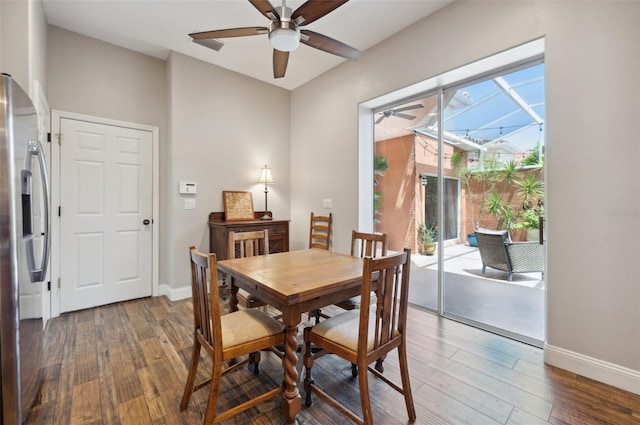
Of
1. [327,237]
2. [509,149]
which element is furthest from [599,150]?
[327,237]

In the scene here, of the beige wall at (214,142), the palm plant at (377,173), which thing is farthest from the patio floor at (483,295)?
the beige wall at (214,142)

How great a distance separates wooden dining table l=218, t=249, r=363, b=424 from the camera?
1.50 metres

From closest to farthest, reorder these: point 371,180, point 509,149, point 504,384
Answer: point 504,384
point 509,149
point 371,180

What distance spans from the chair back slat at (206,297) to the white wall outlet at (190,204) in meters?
2.24

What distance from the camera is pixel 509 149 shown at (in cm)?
263

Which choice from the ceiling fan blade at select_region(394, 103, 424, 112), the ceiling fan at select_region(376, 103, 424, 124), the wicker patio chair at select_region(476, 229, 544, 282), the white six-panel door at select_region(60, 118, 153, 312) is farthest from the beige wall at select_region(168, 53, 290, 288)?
the wicker patio chair at select_region(476, 229, 544, 282)

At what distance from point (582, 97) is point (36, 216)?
3582 millimetres

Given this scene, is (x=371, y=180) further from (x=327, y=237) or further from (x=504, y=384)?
(x=504, y=384)

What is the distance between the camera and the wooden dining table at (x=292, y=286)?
4.92ft

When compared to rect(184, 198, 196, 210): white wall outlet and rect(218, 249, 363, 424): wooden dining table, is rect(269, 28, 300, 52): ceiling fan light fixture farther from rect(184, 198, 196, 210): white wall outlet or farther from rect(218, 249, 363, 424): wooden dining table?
rect(184, 198, 196, 210): white wall outlet

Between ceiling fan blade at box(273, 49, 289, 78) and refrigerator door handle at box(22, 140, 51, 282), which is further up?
ceiling fan blade at box(273, 49, 289, 78)

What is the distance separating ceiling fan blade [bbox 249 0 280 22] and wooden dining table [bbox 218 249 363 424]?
167cm

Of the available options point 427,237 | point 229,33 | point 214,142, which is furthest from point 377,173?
point 229,33

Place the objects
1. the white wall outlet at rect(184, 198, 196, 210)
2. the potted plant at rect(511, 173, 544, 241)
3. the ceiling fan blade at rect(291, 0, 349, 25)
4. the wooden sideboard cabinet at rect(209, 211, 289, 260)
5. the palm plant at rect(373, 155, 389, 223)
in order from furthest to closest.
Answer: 1. the palm plant at rect(373, 155, 389, 223)
2. the white wall outlet at rect(184, 198, 196, 210)
3. the wooden sideboard cabinet at rect(209, 211, 289, 260)
4. the potted plant at rect(511, 173, 544, 241)
5. the ceiling fan blade at rect(291, 0, 349, 25)
